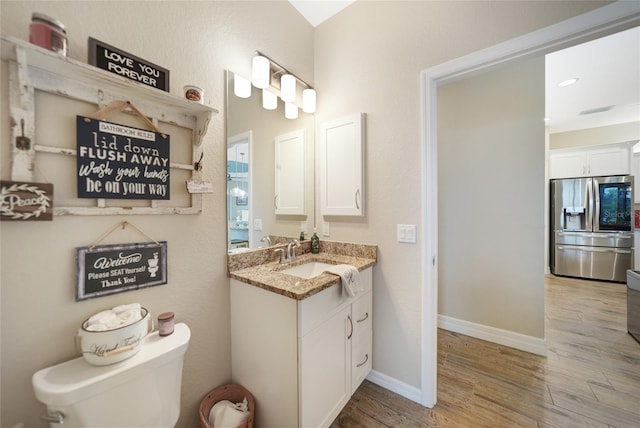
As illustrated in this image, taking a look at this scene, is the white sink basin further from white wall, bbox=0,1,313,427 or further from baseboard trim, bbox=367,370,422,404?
baseboard trim, bbox=367,370,422,404

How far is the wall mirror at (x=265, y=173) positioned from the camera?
4.81 feet

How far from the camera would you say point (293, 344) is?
1.11 metres

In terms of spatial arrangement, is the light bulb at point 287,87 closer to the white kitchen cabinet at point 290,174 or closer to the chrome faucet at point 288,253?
the white kitchen cabinet at point 290,174

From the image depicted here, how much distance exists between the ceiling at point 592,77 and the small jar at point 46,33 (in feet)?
5.32

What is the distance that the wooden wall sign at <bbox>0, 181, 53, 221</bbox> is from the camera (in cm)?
76

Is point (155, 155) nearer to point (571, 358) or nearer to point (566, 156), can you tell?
point (571, 358)

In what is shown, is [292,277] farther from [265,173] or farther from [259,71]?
[259,71]

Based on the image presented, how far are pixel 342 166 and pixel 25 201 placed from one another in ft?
5.38

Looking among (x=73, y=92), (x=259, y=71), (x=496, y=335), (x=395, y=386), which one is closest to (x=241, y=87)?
(x=259, y=71)

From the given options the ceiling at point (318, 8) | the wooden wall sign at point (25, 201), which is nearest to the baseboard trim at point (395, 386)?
the wooden wall sign at point (25, 201)

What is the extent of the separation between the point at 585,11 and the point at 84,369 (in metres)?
2.60

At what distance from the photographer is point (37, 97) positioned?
838 millimetres

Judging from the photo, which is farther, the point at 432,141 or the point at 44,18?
the point at 432,141

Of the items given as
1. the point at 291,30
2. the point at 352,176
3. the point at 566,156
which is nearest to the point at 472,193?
the point at 352,176
